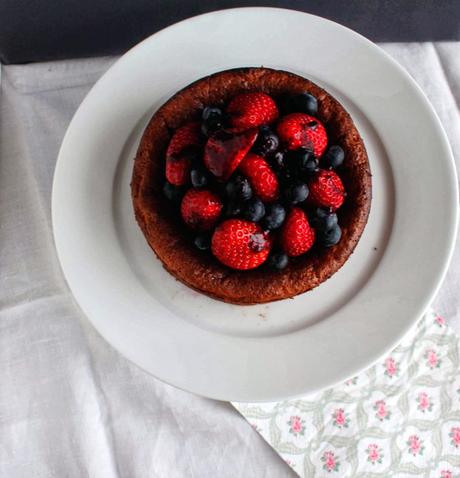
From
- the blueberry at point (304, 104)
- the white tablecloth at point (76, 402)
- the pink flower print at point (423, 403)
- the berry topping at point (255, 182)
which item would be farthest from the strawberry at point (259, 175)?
the pink flower print at point (423, 403)

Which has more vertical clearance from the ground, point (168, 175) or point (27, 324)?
point (168, 175)

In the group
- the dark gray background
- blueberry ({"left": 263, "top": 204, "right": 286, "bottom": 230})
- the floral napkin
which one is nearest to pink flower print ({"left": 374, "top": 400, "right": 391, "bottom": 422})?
the floral napkin

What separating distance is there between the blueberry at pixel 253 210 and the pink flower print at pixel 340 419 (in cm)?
72

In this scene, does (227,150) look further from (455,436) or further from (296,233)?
(455,436)

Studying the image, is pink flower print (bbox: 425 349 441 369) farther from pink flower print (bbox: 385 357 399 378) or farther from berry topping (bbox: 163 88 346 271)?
berry topping (bbox: 163 88 346 271)

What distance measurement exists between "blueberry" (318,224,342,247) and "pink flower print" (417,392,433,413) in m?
0.62

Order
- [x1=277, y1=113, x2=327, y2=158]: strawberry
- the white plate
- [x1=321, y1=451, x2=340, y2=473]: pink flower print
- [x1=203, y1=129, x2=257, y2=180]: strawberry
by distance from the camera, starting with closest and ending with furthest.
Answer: [x1=203, y1=129, x2=257, y2=180]: strawberry → [x1=277, y1=113, x2=327, y2=158]: strawberry → the white plate → [x1=321, y1=451, x2=340, y2=473]: pink flower print

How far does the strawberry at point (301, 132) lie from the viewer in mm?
1655

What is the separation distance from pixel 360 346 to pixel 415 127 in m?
0.67

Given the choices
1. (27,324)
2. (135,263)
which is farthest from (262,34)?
(27,324)

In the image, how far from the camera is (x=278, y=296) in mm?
1752

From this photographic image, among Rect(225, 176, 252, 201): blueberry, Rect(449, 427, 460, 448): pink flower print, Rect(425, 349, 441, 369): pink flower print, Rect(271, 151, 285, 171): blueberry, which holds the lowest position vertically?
Rect(449, 427, 460, 448): pink flower print

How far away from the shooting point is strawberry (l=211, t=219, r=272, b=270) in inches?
63.0

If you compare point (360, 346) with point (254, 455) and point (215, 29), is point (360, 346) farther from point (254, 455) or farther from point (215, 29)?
point (215, 29)
